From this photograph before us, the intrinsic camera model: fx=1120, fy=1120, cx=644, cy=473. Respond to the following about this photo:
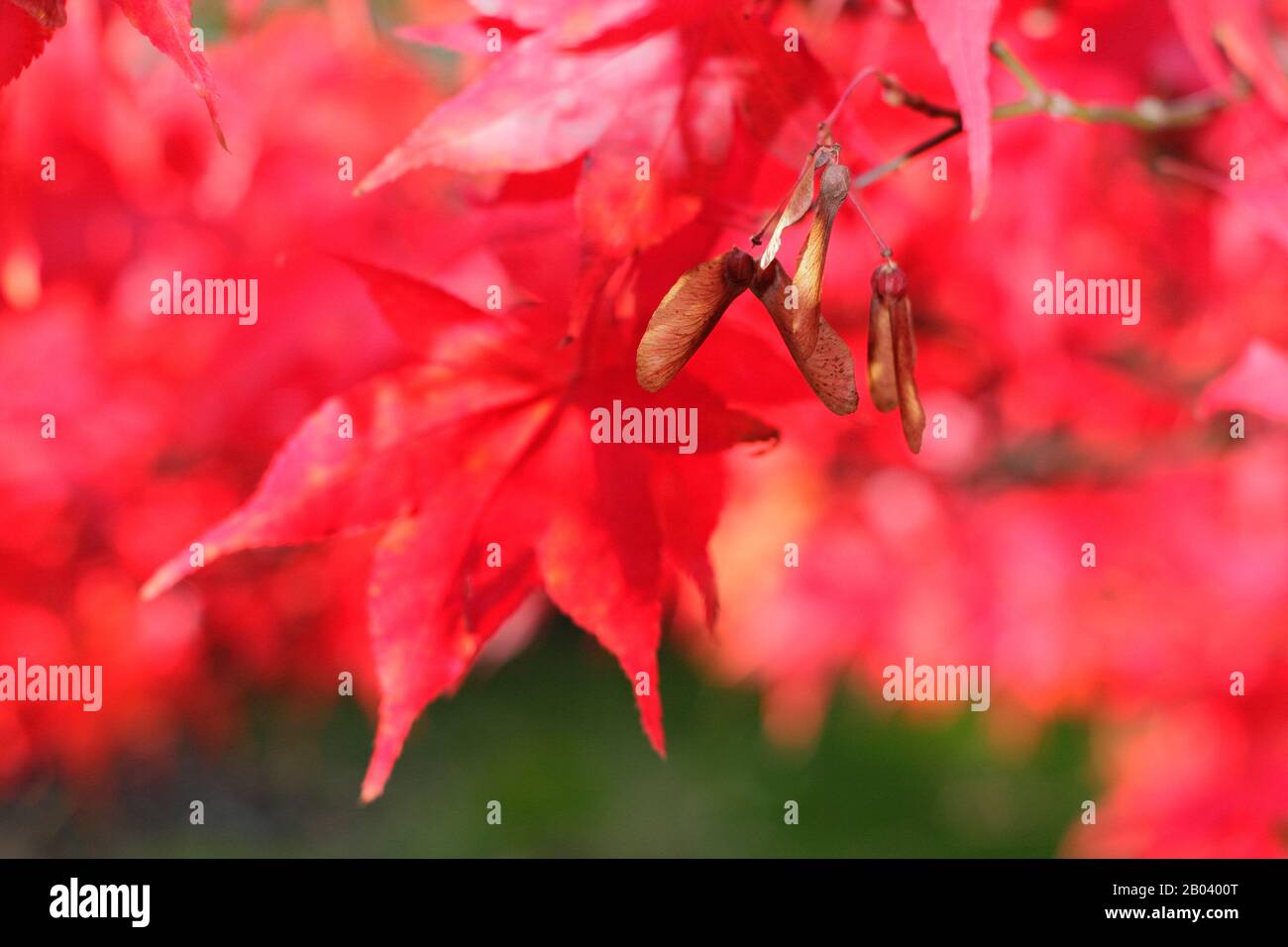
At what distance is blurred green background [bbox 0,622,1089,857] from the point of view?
306 centimetres

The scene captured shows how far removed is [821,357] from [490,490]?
0.22m

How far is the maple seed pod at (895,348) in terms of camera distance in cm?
58

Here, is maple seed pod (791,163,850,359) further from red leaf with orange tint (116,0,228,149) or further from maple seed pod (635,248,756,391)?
red leaf with orange tint (116,0,228,149)

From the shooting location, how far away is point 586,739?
3.64 metres

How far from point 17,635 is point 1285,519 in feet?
5.27

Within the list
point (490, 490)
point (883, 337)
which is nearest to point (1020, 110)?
point (883, 337)

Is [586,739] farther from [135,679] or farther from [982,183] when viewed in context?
[982,183]

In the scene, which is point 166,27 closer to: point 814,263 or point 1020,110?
point 814,263

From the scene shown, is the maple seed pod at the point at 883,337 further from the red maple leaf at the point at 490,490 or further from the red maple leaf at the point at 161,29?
the red maple leaf at the point at 161,29

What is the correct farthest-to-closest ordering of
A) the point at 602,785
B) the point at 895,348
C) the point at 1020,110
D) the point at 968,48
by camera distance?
the point at 602,785 < the point at 1020,110 < the point at 895,348 < the point at 968,48

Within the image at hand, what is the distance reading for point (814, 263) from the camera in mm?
524

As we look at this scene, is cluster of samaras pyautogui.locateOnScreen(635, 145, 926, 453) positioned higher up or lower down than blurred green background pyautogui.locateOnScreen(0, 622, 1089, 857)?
higher up

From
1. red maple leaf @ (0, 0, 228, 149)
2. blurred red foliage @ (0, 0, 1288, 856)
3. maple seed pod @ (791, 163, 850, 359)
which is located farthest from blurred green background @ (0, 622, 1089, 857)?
maple seed pod @ (791, 163, 850, 359)

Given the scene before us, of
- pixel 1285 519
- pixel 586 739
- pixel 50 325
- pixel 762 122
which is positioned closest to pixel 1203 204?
pixel 1285 519
